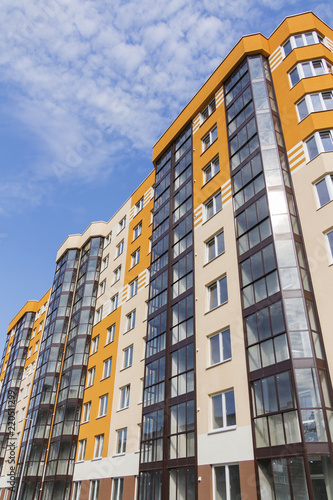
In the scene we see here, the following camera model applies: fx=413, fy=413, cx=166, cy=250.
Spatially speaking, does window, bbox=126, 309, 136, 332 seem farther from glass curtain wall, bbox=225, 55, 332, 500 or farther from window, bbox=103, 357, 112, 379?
glass curtain wall, bbox=225, 55, 332, 500

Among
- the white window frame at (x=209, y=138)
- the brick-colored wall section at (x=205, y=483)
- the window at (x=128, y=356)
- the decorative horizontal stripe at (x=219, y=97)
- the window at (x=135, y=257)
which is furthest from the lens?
the window at (x=135, y=257)

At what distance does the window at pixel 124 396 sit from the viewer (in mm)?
29344

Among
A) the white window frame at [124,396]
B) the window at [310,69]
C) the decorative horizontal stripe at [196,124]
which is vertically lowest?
the white window frame at [124,396]

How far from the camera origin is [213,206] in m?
27.2

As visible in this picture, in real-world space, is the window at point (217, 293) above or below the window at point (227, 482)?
above

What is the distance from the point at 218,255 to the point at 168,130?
53.2ft

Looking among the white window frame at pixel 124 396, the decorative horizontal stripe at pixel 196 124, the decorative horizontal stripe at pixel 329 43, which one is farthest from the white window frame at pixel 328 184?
the white window frame at pixel 124 396

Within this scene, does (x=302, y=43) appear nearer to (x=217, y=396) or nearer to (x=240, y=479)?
(x=217, y=396)

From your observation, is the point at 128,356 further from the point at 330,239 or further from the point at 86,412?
the point at 330,239

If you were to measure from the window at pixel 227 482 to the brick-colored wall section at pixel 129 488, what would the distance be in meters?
8.05

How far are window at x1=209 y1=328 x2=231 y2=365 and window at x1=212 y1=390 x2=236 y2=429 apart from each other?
1.75m

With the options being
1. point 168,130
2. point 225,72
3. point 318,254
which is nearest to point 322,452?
point 318,254

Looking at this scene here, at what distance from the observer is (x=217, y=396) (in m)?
21.0

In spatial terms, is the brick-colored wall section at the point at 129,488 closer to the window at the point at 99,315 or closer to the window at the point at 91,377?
the window at the point at 91,377
